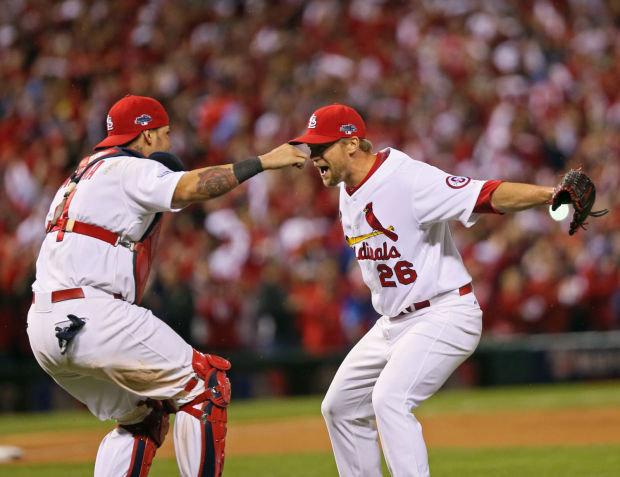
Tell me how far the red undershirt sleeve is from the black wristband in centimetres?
112

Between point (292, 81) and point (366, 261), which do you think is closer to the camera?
point (366, 261)

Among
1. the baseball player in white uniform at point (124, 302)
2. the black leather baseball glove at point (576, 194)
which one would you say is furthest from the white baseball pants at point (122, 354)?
the black leather baseball glove at point (576, 194)

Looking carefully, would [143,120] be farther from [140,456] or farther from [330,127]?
[140,456]

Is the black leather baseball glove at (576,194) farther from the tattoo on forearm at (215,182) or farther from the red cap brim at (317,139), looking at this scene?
the tattoo on forearm at (215,182)

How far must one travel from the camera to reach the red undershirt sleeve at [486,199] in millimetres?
5109

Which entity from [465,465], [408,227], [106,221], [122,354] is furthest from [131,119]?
[465,465]

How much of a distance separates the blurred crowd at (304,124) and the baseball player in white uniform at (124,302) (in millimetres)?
8094

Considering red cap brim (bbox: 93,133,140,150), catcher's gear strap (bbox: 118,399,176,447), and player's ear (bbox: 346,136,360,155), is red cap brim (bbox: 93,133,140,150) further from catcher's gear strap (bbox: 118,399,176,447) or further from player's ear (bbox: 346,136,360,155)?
catcher's gear strap (bbox: 118,399,176,447)

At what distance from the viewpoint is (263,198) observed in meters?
15.2

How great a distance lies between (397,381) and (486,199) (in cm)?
103

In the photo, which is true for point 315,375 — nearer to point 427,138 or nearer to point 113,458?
point 427,138

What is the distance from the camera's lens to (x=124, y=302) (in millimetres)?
5070

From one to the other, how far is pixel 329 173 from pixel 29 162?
12.4 metres

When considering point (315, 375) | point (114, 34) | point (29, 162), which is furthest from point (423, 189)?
point (114, 34)
